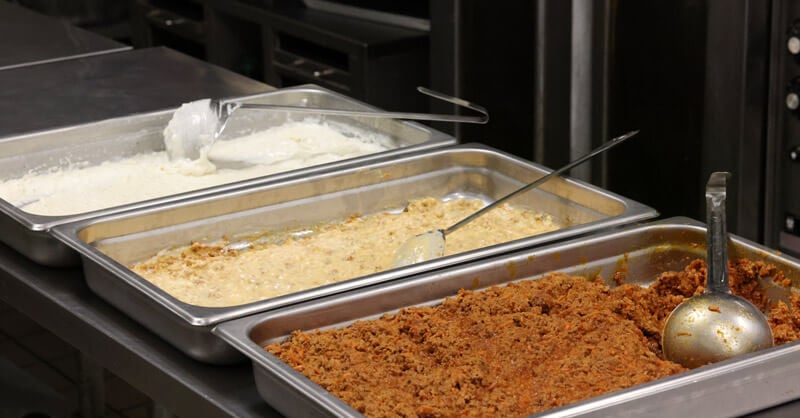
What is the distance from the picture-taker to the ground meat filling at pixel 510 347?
1190mm

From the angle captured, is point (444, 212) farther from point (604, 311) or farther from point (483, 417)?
point (483, 417)

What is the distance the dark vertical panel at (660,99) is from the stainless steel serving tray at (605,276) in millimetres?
1418

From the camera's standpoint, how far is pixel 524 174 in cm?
190

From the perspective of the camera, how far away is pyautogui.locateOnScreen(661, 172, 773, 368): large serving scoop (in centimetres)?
125

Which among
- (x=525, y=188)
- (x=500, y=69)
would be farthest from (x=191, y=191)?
(x=500, y=69)

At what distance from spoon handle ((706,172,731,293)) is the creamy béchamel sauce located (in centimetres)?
50

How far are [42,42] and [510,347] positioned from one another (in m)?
2.08

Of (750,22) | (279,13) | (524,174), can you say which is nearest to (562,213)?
(524,174)

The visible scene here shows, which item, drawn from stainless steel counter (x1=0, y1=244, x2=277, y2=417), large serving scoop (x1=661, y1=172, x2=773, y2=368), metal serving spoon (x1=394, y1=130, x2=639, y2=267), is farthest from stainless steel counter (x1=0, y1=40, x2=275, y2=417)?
large serving scoop (x1=661, y1=172, x2=773, y2=368)

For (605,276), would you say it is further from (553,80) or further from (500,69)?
(500,69)

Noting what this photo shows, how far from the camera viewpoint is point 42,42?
2996mm

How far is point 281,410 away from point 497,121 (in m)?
2.31

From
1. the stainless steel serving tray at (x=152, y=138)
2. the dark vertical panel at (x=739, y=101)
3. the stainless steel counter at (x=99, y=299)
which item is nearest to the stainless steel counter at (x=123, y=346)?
the stainless steel counter at (x=99, y=299)

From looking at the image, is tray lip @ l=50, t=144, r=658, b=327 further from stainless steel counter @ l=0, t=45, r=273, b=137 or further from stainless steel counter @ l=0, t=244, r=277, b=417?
stainless steel counter @ l=0, t=45, r=273, b=137
